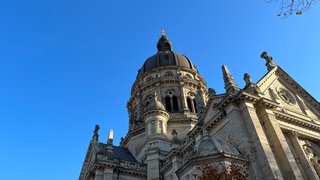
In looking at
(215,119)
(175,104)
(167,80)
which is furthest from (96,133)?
(215,119)

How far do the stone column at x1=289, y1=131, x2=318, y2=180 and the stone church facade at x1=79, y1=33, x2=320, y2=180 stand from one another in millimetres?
68

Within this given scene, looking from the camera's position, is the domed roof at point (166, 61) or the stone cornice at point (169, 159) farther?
the domed roof at point (166, 61)

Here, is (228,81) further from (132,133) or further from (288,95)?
(132,133)

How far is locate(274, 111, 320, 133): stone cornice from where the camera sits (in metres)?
22.8

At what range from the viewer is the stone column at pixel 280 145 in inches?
727

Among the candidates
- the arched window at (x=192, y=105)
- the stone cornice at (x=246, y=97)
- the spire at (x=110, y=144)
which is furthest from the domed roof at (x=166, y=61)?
the stone cornice at (x=246, y=97)

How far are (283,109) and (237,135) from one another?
6.59 m

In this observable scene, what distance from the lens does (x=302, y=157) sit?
21.0 m

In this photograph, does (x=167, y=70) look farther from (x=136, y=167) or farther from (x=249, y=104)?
(x=249, y=104)

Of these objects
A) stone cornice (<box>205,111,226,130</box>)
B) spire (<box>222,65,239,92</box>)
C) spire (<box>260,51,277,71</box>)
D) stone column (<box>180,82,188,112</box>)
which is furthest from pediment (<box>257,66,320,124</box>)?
stone column (<box>180,82,188,112</box>)

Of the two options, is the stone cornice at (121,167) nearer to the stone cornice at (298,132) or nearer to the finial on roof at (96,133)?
the finial on roof at (96,133)

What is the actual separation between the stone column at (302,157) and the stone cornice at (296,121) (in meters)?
1.14

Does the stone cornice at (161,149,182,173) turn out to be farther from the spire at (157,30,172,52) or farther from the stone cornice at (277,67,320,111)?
the spire at (157,30,172,52)

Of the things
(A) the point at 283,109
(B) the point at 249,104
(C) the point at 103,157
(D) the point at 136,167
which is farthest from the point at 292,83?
(C) the point at 103,157
